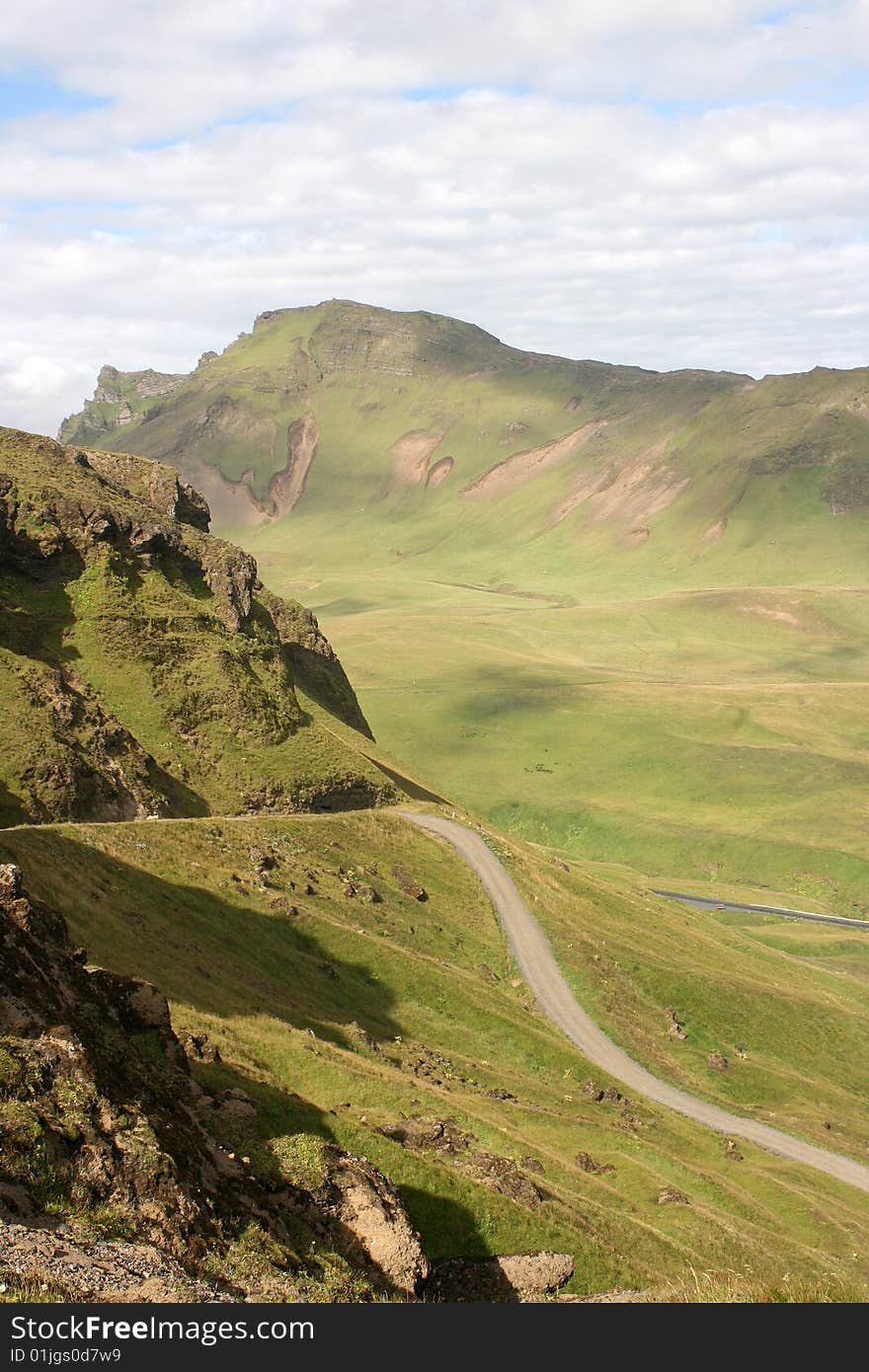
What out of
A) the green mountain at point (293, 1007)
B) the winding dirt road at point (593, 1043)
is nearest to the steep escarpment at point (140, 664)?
the green mountain at point (293, 1007)

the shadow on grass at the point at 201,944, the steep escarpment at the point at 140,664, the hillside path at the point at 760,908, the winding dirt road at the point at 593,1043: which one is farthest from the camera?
the hillside path at the point at 760,908

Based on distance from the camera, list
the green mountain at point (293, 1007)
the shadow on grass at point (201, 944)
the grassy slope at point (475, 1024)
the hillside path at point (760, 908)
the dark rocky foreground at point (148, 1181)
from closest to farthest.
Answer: the dark rocky foreground at point (148, 1181), the green mountain at point (293, 1007), the grassy slope at point (475, 1024), the shadow on grass at point (201, 944), the hillside path at point (760, 908)

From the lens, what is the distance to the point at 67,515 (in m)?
88.9

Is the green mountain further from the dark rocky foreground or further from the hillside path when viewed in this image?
the hillside path

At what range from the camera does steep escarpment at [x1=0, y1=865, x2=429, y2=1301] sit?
19625 mm

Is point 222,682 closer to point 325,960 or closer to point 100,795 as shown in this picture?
point 100,795

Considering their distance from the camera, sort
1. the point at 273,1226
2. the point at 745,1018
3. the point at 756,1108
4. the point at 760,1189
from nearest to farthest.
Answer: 1. the point at 273,1226
2. the point at 760,1189
3. the point at 756,1108
4. the point at 745,1018

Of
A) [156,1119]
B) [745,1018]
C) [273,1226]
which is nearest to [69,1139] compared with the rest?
[156,1119]

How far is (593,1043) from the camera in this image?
72188 millimetres

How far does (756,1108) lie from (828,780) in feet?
411

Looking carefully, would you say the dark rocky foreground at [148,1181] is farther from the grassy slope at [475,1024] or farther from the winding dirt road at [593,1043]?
the winding dirt road at [593,1043]

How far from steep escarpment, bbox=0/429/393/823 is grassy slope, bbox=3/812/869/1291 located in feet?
21.8

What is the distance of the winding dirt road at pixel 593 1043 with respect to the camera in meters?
67.2

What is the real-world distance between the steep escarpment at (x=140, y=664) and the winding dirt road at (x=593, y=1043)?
14.7 metres
